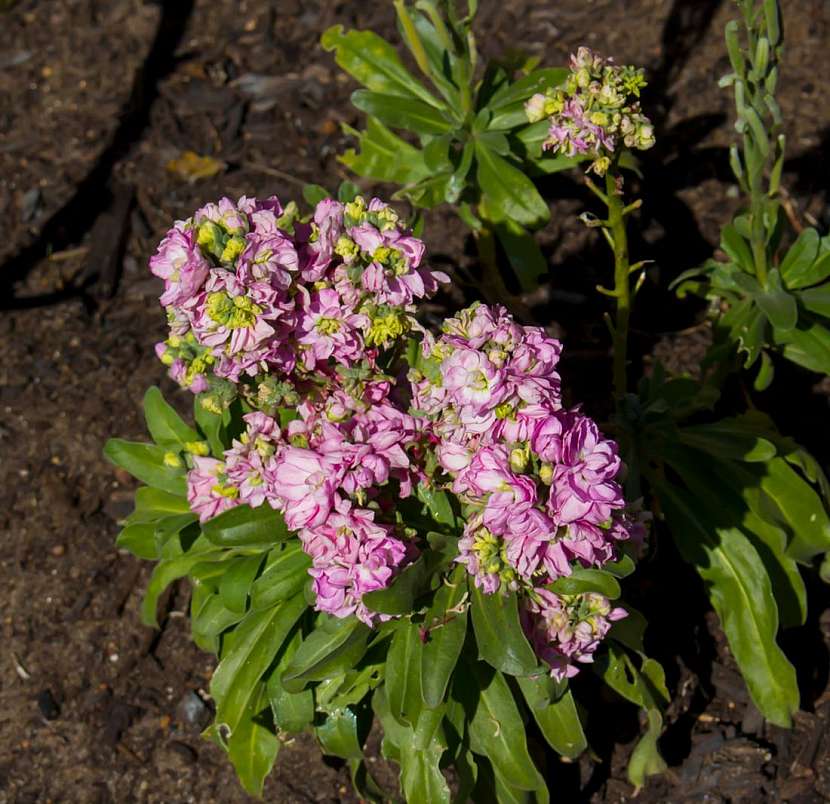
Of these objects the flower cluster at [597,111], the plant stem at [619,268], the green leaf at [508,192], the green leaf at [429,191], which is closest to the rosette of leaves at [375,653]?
the plant stem at [619,268]

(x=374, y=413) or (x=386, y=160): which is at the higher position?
(x=374, y=413)

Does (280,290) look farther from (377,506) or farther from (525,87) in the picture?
(525,87)

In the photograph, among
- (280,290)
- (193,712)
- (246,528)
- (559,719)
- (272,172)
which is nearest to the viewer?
(280,290)

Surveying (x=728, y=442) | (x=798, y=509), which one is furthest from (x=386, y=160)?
(x=798, y=509)

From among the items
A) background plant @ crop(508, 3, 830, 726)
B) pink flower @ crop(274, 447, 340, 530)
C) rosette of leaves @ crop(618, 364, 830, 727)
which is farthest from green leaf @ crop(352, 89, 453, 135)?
pink flower @ crop(274, 447, 340, 530)

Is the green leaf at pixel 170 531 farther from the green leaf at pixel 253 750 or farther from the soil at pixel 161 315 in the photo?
the soil at pixel 161 315

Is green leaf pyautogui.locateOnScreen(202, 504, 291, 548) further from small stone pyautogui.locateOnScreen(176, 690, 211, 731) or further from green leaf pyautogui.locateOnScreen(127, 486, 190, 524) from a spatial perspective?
small stone pyautogui.locateOnScreen(176, 690, 211, 731)
